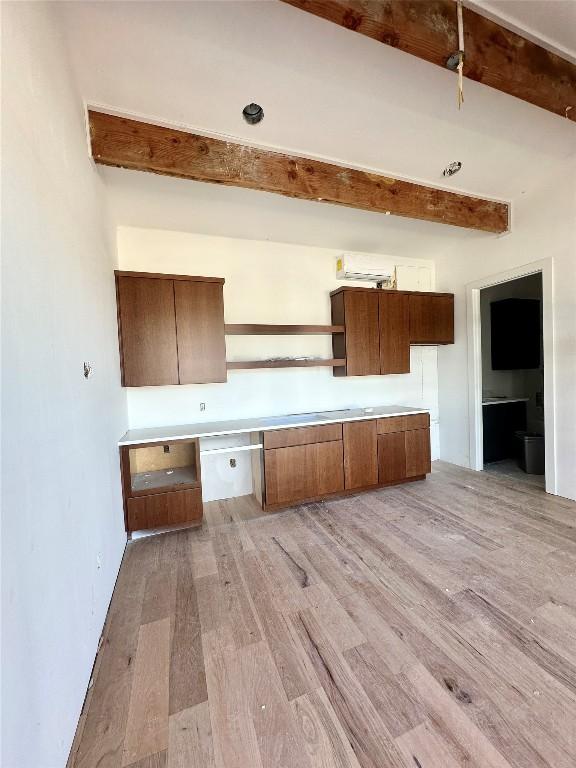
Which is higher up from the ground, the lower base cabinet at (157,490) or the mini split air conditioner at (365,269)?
the mini split air conditioner at (365,269)

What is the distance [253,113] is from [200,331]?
1636 mm

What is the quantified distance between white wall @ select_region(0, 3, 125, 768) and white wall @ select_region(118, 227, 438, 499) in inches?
51.3

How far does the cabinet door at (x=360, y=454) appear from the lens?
3.22 meters

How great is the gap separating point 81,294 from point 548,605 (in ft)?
9.87

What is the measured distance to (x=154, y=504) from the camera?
2.56 m

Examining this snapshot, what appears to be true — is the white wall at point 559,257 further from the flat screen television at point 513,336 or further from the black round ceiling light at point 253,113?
the black round ceiling light at point 253,113

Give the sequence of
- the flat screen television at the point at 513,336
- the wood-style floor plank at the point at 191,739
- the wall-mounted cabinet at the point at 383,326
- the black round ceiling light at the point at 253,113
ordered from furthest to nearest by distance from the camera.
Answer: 1. the flat screen television at the point at 513,336
2. the wall-mounted cabinet at the point at 383,326
3. the black round ceiling light at the point at 253,113
4. the wood-style floor plank at the point at 191,739

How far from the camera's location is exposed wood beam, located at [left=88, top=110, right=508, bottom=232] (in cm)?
195

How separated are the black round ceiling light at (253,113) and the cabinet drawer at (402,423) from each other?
277cm

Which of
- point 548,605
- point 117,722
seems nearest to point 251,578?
point 117,722

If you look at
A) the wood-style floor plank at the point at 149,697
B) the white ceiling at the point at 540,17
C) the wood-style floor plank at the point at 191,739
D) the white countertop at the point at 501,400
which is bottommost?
the wood-style floor plank at the point at 149,697

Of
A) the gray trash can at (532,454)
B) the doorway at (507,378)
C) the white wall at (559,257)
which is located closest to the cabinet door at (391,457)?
the doorway at (507,378)

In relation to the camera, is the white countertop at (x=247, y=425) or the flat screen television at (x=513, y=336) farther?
the flat screen television at (x=513, y=336)

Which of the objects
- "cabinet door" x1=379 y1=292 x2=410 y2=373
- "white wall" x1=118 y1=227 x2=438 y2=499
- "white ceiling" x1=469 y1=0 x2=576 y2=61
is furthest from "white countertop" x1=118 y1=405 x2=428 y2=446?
"white ceiling" x1=469 y1=0 x2=576 y2=61
